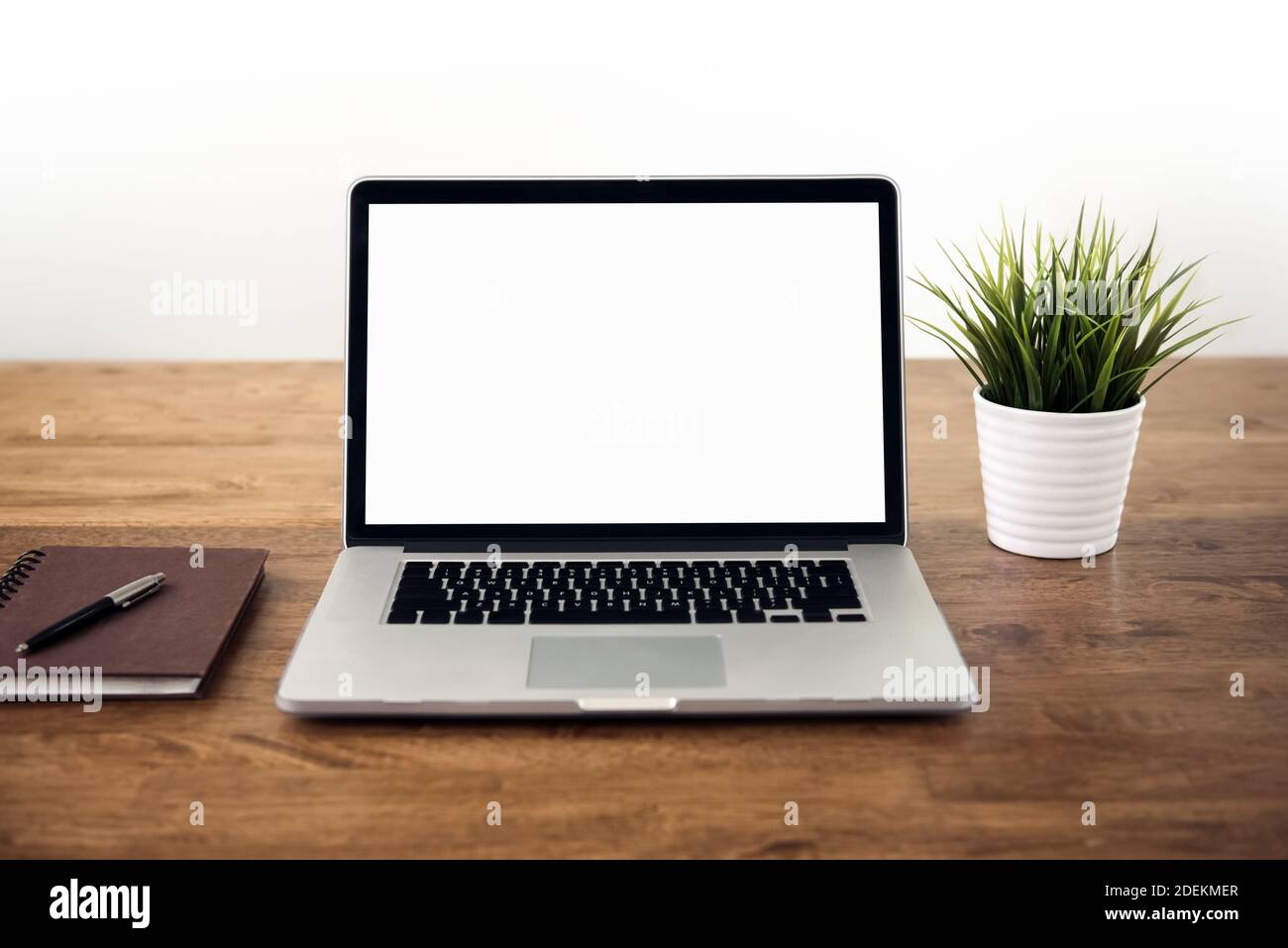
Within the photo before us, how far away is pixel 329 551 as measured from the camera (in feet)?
3.22

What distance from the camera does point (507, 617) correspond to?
31.1 inches

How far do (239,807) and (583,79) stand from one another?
1572mm

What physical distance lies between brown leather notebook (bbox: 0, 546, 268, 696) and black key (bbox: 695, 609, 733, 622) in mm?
333

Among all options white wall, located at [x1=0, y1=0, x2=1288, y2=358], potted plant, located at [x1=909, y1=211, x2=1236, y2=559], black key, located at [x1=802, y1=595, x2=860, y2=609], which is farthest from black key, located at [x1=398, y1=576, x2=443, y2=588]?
white wall, located at [x1=0, y1=0, x2=1288, y2=358]

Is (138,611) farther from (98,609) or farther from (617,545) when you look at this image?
(617,545)

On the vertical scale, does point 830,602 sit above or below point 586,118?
below

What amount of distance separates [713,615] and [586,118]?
137 cm

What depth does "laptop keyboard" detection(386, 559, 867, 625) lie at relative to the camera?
79cm

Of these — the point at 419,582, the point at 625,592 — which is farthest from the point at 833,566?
the point at 419,582

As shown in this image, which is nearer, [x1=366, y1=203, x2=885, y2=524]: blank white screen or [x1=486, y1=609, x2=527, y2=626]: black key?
[x1=486, y1=609, x2=527, y2=626]: black key

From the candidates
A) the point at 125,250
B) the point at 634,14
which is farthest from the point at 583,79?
the point at 125,250

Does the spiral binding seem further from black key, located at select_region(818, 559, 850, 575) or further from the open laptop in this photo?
black key, located at select_region(818, 559, 850, 575)
